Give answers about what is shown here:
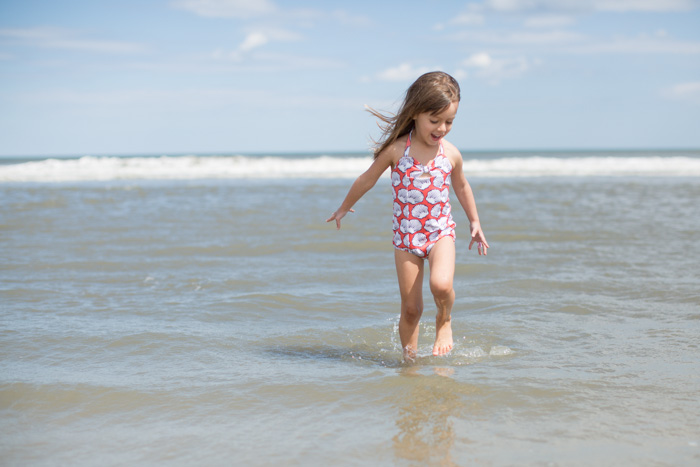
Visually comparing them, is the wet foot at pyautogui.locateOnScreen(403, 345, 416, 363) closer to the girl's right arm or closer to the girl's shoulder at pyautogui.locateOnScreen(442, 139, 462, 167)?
the girl's right arm

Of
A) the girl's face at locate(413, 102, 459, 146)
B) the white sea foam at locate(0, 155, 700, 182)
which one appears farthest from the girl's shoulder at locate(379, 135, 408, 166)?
the white sea foam at locate(0, 155, 700, 182)

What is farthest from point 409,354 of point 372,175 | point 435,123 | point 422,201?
point 435,123

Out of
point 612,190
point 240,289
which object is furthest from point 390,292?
point 612,190

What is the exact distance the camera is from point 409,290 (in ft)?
13.0

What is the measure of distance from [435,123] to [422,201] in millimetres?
471

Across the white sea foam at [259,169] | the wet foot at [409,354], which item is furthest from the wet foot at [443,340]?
the white sea foam at [259,169]

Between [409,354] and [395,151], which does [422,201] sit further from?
[409,354]

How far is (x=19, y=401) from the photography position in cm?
334

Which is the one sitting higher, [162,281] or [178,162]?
[178,162]

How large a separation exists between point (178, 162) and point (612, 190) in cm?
2192

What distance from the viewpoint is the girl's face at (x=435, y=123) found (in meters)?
3.78

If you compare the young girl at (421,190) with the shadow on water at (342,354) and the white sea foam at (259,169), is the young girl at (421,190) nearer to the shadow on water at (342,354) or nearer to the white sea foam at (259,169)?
the shadow on water at (342,354)

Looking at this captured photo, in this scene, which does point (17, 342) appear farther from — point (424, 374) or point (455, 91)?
point (455, 91)

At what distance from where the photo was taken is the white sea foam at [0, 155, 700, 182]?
87.1ft
